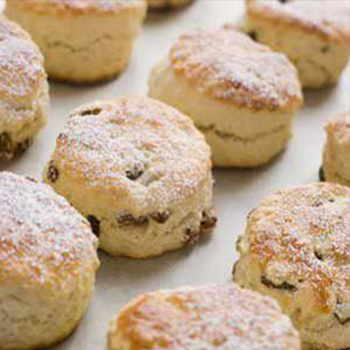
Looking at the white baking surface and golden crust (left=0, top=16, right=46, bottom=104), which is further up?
golden crust (left=0, top=16, right=46, bottom=104)

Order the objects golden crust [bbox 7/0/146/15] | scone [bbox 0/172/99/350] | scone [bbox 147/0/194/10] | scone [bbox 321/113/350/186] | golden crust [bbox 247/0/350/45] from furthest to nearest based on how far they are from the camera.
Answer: scone [bbox 147/0/194/10]
golden crust [bbox 247/0/350/45]
golden crust [bbox 7/0/146/15]
scone [bbox 321/113/350/186]
scone [bbox 0/172/99/350]

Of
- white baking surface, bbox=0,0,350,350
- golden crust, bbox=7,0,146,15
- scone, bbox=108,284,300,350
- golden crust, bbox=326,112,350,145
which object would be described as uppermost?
golden crust, bbox=7,0,146,15

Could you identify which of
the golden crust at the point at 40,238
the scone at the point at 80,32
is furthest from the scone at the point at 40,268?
the scone at the point at 80,32

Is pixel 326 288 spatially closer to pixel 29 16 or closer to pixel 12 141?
pixel 12 141

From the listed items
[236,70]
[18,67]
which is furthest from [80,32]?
[236,70]

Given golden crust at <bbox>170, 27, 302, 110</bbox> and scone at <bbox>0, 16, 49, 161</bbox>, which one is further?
golden crust at <bbox>170, 27, 302, 110</bbox>

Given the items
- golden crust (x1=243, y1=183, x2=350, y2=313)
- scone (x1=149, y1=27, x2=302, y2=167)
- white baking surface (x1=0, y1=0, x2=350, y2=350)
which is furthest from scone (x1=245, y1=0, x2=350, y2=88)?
golden crust (x1=243, y1=183, x2=350, y2=313)

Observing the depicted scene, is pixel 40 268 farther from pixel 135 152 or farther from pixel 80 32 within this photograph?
pixel 80 32

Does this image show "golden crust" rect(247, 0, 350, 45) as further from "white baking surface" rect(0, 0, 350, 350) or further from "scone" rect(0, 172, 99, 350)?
"scone" rect(0, 172, 99, 350)

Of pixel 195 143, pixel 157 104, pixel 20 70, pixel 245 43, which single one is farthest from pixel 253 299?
pixel 245 43
